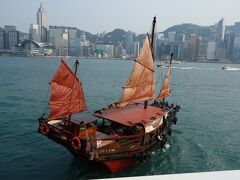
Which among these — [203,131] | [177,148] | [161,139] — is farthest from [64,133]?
[203,131]

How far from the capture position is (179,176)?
277cm

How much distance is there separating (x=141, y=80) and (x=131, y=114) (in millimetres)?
3113

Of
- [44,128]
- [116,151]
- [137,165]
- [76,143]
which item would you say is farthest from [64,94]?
[137,165]

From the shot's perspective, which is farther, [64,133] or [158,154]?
[158,154]

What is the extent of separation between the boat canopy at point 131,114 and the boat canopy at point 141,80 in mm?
714

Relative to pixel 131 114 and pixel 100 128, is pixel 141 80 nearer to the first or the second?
pixel 131 114

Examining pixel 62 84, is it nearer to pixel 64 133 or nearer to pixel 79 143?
pixel 64 133

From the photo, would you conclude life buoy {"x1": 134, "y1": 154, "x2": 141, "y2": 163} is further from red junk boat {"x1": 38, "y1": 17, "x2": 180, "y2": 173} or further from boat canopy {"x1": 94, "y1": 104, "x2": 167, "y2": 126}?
boat canopy {"x1": 94, "y1": 104, "x2": 167, "y2": 126}

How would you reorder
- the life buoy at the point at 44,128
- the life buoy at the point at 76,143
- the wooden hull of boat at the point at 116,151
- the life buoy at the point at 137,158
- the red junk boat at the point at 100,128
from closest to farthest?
1. the life buoy at the point at 76,143
2. the wooden hull of boat at the point at 116,151
3. the red junk boat at the point at 100,128
4. the life buoy at the point at 44,128
5. the life buoy at the point at 137,158

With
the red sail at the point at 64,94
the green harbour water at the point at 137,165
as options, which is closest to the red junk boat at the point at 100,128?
the red sail at the point at 64,94

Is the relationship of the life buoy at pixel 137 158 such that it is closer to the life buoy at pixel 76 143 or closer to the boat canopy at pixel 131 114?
the boat canopy at pixel 131 114

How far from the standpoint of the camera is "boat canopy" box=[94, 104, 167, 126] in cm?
1567

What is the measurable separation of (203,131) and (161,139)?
8063mm

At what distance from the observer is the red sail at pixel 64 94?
1472cm
